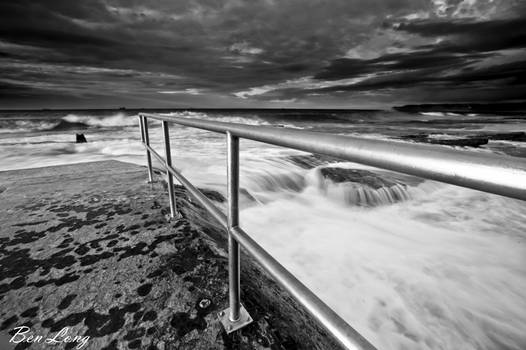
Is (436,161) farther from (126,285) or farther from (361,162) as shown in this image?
(126,285)

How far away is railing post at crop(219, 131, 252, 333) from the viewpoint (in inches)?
40.8

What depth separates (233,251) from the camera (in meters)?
1.17

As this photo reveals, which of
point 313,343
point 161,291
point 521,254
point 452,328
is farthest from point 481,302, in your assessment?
point 161,291

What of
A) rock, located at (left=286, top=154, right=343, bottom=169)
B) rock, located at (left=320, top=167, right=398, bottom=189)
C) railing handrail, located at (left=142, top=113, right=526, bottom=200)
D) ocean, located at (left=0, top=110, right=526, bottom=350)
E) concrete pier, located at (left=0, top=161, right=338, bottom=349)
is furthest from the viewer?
rock, located at (left=286, top=154, right=343, bottom=169)

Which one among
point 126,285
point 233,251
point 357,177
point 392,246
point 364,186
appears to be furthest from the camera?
point 357,177

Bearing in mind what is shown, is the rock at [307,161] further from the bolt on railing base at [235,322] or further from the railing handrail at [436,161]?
the railing handrail at [436,161]

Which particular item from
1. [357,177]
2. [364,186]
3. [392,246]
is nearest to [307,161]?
[357,177]

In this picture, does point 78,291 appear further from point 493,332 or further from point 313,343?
point 493,332

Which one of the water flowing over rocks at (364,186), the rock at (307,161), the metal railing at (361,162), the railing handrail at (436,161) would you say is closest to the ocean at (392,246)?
the water flowing over rocks at (364,186)

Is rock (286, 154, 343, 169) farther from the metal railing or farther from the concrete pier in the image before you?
the metal railing

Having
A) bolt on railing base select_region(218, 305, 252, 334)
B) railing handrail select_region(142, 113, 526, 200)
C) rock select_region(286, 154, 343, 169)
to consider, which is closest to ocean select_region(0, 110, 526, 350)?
rock select_region(286, 154, 343, 169)

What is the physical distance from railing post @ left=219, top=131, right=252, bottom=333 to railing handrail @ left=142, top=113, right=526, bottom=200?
440 millimetres

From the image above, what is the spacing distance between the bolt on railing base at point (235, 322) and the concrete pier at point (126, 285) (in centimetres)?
3

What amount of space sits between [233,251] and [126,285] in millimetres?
815
